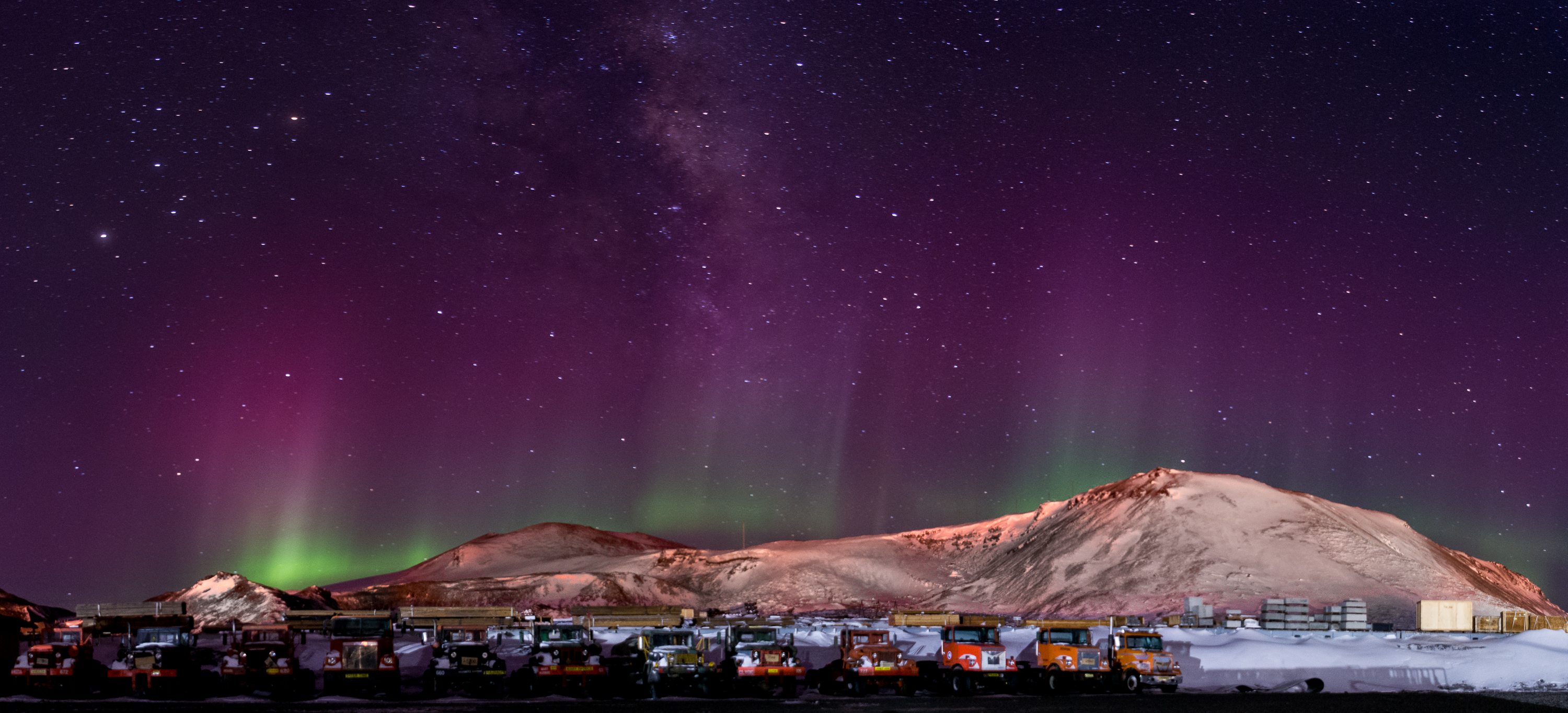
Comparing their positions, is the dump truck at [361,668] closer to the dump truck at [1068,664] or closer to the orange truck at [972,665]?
the orange truck at [972,665]

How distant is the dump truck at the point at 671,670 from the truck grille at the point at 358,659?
6.89 m

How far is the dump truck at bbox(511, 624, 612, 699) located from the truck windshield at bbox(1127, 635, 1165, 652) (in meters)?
16.2

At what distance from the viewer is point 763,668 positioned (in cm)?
3403

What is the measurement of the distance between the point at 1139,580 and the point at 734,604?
175ft

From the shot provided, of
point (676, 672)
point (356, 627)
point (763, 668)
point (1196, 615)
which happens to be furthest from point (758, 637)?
point (1196, 615)

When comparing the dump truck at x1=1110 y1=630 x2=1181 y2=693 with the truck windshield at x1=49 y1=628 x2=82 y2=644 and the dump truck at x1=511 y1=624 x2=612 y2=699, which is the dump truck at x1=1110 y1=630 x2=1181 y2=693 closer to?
the dump truck at x1=511 y1=624 x2=612 y2=699

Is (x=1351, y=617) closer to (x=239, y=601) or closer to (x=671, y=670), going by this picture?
(x=671, y=670)

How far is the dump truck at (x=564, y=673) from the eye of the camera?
33.7 m

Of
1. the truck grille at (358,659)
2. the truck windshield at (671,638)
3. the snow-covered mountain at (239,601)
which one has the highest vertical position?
the truck windshield at (671,638)

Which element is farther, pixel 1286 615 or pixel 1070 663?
pixel 1286 615

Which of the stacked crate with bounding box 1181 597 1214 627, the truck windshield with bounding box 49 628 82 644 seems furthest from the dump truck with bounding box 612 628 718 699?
the stacked crate with bounding box 1181 597 1214 627

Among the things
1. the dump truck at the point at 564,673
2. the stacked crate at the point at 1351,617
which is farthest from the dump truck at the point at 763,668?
the stacked crate at the point at 1351,617

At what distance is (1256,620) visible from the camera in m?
86.8

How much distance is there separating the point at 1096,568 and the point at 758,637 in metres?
97.9
